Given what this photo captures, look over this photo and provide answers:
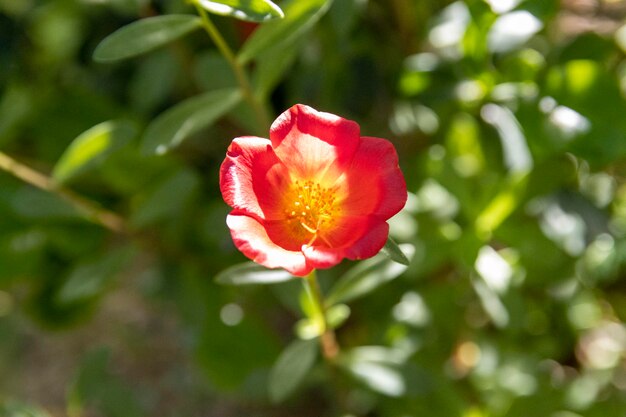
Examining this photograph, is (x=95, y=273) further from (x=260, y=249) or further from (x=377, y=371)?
(x=260, y=249)

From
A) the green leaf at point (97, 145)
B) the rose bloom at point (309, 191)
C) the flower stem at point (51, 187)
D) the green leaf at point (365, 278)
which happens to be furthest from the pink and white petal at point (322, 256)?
the flower stem at point (51, 187)

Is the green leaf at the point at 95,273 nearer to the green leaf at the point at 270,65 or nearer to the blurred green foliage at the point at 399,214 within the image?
the blurred green foliage at the point at 399,214

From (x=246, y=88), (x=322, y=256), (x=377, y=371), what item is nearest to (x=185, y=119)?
(x=246, y=88)

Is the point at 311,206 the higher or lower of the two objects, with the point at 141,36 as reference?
lower

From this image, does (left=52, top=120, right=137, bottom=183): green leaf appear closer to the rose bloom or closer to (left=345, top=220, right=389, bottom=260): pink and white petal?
the rose bloom

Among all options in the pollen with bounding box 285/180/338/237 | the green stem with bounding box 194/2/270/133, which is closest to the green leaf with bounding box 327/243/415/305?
the pollen with bounding box 285/180/338/237

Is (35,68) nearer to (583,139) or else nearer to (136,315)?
(136,315)

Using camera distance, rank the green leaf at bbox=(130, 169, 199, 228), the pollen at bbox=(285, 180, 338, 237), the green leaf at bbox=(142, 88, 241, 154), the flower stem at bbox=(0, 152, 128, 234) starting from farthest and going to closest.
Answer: the green leaf at bbox=(130, 169, 199, 228) < the flower stem at bbox=(0, 152, 128, 234) < the green leaf at bbox=(142, 88, 241, 154) < the pollen at bbox=(285, 180, 338, 237)
